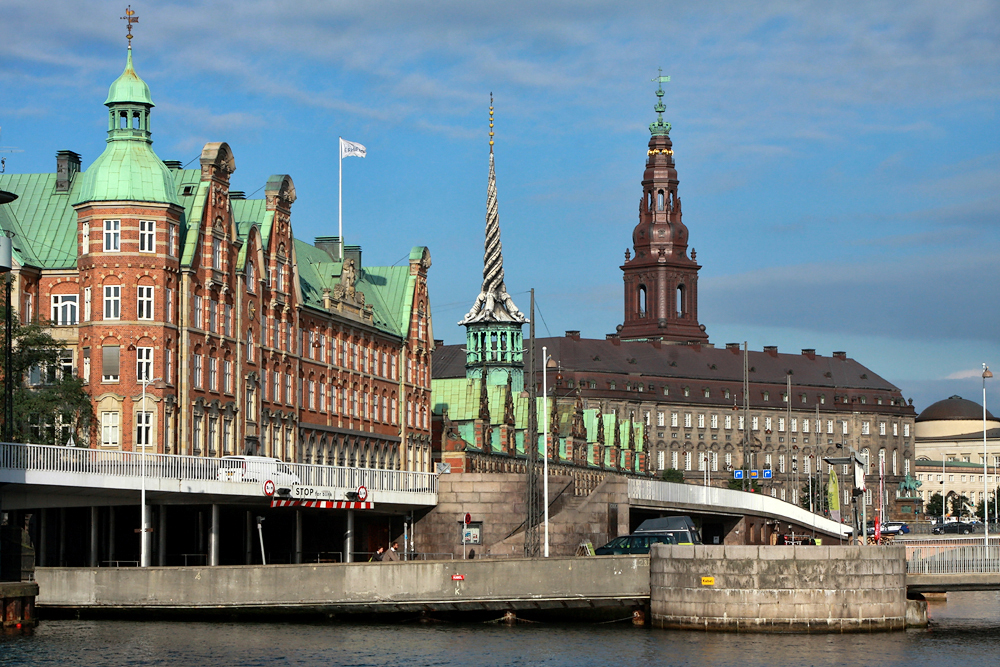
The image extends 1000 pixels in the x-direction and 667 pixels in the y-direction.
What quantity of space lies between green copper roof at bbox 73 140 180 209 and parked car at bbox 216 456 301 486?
55.0 ft

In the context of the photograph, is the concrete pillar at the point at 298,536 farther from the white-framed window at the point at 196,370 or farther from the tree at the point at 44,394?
the tree at the point at 44,394

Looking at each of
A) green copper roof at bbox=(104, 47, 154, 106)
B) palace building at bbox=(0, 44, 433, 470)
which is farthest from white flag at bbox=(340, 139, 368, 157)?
green copper roof at bbox=(104, 47, 154, 106)

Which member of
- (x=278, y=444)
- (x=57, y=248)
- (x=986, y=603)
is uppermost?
(x=57, y=248)

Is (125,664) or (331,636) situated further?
(331,636)

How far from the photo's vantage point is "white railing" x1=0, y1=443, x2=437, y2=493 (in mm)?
67938

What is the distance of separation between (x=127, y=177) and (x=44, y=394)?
12.3 m

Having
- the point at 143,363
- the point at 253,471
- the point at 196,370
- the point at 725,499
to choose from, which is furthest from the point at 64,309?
the point at 725,499

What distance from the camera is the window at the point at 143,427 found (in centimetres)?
9031

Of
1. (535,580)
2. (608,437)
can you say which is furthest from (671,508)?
(608,437)

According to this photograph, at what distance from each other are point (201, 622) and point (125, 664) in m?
14.2

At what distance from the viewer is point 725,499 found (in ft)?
354

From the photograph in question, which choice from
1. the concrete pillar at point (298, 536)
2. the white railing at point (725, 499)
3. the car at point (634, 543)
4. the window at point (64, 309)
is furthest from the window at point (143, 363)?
the car at point (634, 543)

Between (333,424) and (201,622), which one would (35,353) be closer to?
(201,622)

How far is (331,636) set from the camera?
66812 millimetres
